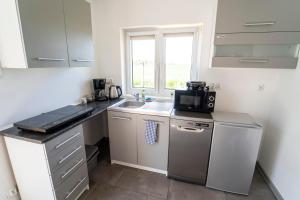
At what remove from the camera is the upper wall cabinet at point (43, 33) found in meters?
1.15

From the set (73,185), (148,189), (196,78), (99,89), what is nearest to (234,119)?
(196,78)

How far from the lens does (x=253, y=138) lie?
5.20 feet

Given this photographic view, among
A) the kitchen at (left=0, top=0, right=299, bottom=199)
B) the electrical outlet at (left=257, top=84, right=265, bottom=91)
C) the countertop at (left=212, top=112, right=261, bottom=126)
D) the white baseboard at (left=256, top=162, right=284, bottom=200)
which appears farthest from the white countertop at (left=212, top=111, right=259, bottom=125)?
the white baseboard at (left=256, top=162, right=284, bottom=200)

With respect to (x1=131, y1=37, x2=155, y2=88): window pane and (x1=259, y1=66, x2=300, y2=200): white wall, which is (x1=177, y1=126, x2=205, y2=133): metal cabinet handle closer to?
(x1=259, y1=66, x2=300, y2=200): white wall

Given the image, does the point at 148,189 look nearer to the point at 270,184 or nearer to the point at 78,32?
the point at 270,184

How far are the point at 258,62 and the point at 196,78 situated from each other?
82 centimetres

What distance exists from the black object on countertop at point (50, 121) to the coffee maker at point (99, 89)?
2.53 feet

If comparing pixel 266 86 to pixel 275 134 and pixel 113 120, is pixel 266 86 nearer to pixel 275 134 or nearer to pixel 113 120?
pixel 275 134

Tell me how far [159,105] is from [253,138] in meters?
1.22

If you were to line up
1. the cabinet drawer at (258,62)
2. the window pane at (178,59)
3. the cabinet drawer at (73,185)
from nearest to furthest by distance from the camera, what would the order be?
the cabinet drawer at (73,185) < the cabinet drawer at (258,62) < the window pane at (178,59)

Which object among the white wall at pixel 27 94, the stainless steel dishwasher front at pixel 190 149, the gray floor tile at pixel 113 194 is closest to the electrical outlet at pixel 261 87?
the stainless steel dishwasher front at pixel 190 149

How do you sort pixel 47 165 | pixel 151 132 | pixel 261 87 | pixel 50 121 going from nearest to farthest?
1. pixel 47 165
2. pixel 50 121
3. pixel 151 132
4. pixel 261 87

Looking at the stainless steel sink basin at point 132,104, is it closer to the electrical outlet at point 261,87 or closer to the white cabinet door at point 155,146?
the white cabinet door at point 155,146

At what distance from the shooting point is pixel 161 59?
96.3 inches
